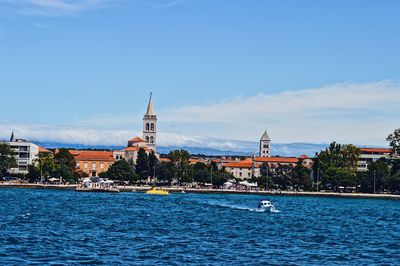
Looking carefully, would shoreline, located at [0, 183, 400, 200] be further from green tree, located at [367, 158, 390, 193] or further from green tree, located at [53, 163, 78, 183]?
green tree, located at [53, 163, 78, 183]

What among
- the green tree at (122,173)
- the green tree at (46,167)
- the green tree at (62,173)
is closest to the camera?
the green tree at (46,167)

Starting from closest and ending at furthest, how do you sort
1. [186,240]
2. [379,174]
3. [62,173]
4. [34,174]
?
[186,240]
[379,174]
[34,174]
[62,173]

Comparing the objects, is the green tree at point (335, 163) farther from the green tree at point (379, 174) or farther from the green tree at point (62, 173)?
the green tree at point (62, 173)

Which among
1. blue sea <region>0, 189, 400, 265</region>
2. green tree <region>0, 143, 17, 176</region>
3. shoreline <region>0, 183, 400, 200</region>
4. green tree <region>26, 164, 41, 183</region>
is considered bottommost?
blue sea <region>0, 189, 400, 265</region>

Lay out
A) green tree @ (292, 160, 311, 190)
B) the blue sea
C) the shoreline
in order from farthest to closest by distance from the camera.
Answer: green tree @ (292, 160, 311, 190) → the shoreline → the blue sea

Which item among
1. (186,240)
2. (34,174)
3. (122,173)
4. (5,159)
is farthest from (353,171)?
(186,240)

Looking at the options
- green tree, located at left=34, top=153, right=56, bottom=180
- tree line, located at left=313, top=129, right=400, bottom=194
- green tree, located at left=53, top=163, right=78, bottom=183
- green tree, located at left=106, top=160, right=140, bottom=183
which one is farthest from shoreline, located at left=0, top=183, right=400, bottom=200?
green tree, located at left=106, top=160, right=140, bottom=183

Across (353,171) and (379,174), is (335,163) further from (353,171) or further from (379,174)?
(379,174)

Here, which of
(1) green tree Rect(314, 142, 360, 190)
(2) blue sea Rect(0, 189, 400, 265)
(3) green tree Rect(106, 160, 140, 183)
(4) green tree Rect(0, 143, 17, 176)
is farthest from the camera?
(3) green tree Rect(106, 160, 140, 183)

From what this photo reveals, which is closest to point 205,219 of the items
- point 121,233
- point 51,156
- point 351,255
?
point 121,233

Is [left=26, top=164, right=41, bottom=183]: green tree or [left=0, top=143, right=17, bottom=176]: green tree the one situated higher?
[left=0, top=143, right=17, bottom=176]: green tree

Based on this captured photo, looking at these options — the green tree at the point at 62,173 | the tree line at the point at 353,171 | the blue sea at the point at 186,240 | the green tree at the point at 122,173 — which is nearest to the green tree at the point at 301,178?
the tree line at the point at 353,171

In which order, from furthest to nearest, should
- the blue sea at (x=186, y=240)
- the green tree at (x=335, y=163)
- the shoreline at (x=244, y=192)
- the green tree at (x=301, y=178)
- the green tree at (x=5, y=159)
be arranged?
the green tree at (x=301, y=178)
the green tree at (x=5, y=159)
the green tree at (x=335, y=163)
the shoreline at (x=244, y=192)
the blue sea at (x=186, y=240)

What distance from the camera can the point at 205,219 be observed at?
83.3 meters
